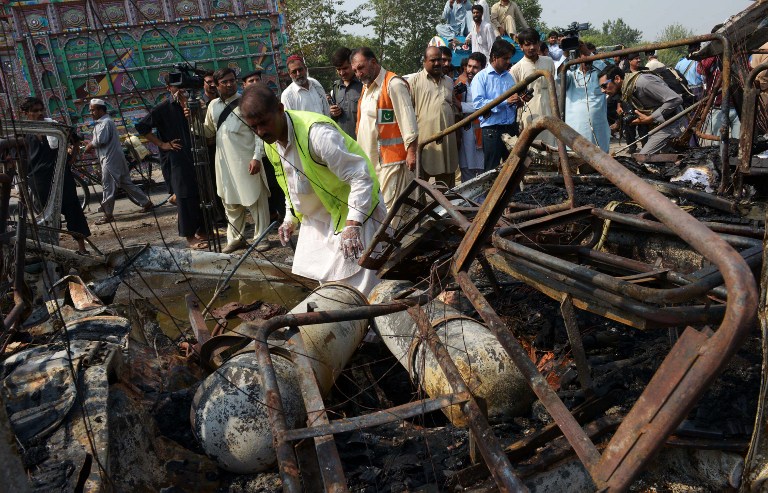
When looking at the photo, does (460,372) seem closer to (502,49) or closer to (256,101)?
(256,101)

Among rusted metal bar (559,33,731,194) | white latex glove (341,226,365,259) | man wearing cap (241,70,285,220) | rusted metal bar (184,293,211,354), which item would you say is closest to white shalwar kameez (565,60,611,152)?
rusted metal bar (559,33,731,194)

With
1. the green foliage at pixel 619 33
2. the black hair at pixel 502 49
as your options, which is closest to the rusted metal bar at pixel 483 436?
the black hair at pixel 502 49

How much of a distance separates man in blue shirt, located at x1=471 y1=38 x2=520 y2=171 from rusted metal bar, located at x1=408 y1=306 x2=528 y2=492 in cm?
501

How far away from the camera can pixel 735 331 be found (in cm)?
130

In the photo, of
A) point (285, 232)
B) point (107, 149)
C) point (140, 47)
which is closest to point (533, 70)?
point (285, 232)

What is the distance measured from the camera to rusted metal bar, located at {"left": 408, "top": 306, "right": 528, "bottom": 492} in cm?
182

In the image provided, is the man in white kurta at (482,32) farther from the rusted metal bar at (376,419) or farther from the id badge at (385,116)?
the rusted metal bar at (376,419)

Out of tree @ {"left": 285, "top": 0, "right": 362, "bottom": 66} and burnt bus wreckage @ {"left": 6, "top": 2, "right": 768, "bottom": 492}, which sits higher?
tree @ {"left": 285, "top": 0, "right": 362, "bottom": 66}

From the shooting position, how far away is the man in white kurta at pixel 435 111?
6.82 m

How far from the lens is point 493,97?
732 centimetres

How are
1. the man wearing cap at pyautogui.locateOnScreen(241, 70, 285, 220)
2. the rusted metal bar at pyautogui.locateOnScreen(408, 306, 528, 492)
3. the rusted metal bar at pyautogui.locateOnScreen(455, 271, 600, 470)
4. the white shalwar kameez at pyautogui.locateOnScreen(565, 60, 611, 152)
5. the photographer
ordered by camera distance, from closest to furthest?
1. the rusted metal bar at pyautogui.locateOnScreen(455, 271, 600, 470)
2. the rusted metal bar at pyautogui.locateOnScreen(408, 306, 528, 492)
3. the photographer
4. the man wearing cap at pyautogui.locateOnScreen(241, 70, 285, 220)
5. the white shalwar kameez at pyautogui.locateOnScreen(565, 60, 611, 152)

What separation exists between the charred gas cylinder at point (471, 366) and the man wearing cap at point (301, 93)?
4593 mm

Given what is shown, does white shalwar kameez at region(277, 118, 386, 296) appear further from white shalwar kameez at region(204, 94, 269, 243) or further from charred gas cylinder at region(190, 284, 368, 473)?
white shalwar kameez at region(204, 94, 269, 243)

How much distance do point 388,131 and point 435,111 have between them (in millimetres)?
976
